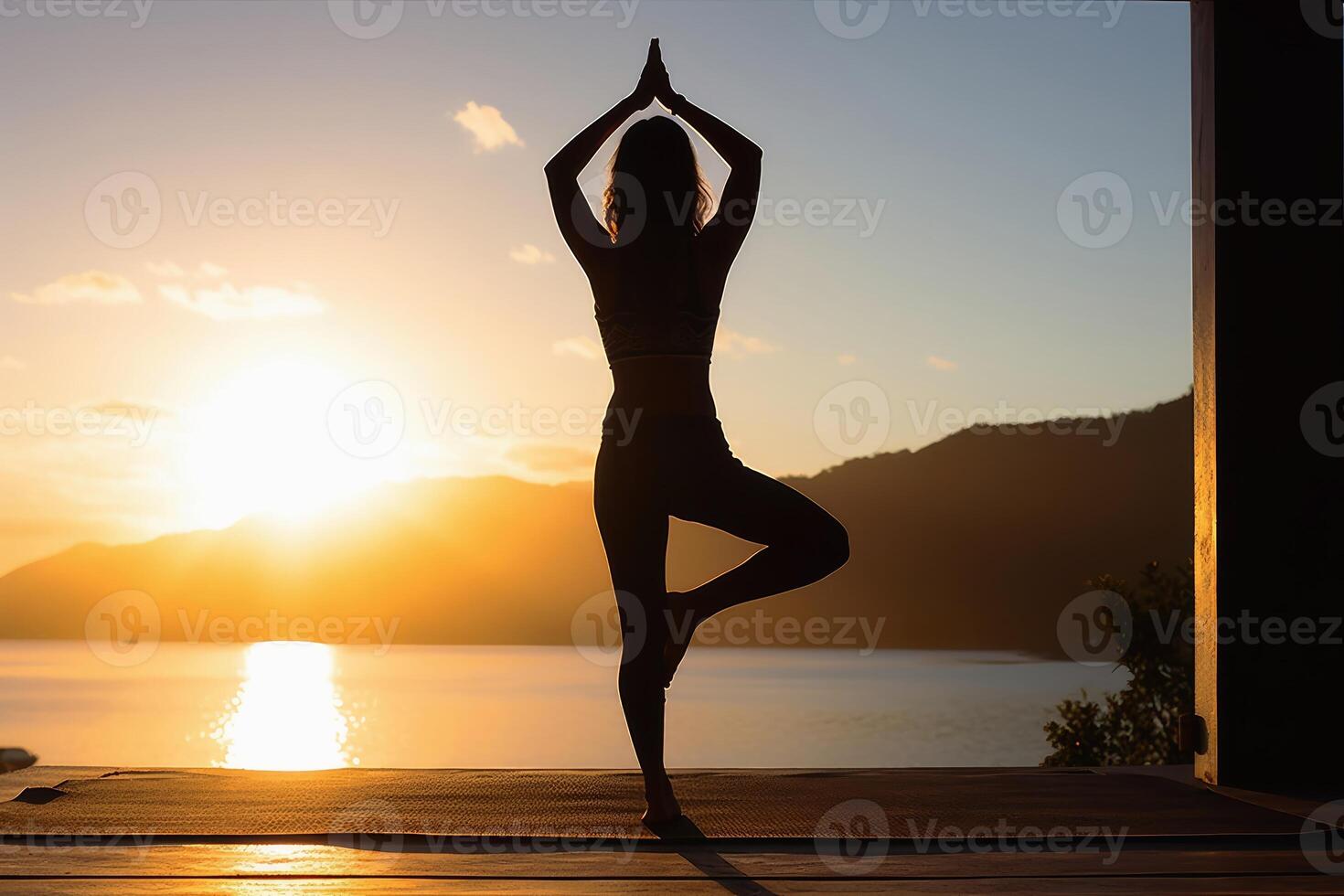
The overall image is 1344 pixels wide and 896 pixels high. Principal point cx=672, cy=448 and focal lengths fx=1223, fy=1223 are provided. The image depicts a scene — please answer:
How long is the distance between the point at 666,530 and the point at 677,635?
0.22 m

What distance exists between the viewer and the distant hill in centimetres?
7356

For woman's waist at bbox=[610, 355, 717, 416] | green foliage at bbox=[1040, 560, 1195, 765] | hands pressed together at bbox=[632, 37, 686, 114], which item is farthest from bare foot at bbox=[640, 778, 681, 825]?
green foliage at bbox=[1040, 560, 1195, 765]

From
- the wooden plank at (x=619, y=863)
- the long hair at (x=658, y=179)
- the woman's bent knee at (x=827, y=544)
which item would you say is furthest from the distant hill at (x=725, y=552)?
the wooden plank at (x=619, y=863)

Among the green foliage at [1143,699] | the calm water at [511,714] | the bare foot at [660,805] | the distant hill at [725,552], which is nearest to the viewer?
the bare foot at [660,805]

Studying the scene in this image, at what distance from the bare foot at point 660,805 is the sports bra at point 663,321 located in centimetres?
88

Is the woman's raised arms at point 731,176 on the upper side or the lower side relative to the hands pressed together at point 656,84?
lower

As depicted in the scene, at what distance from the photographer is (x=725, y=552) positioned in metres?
62.2

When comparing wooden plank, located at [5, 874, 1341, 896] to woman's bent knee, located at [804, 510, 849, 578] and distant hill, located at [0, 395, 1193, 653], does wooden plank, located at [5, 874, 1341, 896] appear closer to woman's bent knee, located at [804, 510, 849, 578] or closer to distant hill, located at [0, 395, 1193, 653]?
woman's bent knee, located at [804, 510, 849, 578]

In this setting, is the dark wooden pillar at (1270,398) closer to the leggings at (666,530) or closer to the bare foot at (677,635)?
the leggings at (666,530)

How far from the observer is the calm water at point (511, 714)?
→ 42688 millimetres

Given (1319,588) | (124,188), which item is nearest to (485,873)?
(1319,588)

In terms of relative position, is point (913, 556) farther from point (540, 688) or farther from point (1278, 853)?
point (1278, 853)

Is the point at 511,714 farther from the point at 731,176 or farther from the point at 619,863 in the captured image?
the point at 619,863

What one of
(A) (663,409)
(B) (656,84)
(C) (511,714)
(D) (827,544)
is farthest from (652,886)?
(C) (511,714)
